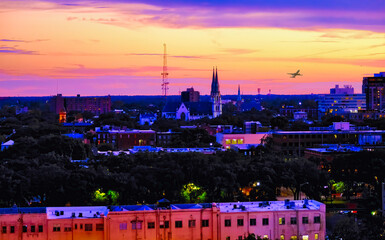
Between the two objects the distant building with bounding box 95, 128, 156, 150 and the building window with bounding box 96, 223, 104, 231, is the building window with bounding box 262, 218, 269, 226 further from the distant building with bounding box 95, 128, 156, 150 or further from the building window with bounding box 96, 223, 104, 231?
the distant building with bounding box 95, 128, 156, 150

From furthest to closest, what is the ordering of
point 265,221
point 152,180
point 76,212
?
point 152,180 → point 76,212 → point 265,221

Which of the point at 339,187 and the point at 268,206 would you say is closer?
the point at 268,206

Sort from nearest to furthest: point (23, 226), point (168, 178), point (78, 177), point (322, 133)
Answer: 1. point (23, 226)
2. point (78, 177)
3. point (168, 178)
4. point (322, 133)

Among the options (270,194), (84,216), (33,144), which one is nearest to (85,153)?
(33,144)

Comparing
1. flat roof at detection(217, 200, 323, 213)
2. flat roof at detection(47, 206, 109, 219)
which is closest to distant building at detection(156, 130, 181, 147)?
flat roof at detection(217, 200, 323, 213)

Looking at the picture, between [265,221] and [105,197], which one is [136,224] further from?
[105,197]

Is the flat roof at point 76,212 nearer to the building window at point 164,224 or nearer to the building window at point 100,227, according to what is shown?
the building window at point 100,227

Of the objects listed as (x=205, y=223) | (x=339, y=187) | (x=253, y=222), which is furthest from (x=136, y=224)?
(x=339, y=187)

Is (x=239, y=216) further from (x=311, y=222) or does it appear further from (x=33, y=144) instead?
(x=33, y=144)

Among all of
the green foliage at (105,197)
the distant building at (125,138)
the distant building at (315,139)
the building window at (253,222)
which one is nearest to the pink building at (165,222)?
the building window at (253,222)

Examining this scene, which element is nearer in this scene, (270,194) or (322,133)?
(270,194)
